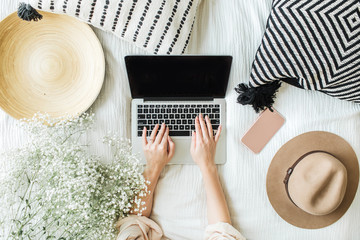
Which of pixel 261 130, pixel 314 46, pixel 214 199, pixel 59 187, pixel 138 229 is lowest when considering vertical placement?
pixel 138 229

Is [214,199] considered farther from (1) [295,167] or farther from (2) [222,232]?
(1) [295,167]

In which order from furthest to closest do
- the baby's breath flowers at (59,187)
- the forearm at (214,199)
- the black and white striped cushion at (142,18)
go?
1. the forearm at (214,199)
2. the black and white striped cushion at (142,18)
3. the baby's breath flowers at (59,187)

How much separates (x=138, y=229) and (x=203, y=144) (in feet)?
1.26

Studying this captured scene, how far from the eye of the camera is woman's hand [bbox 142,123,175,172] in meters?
1.09

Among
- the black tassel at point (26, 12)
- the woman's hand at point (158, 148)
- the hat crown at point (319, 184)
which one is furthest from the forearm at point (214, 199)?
the black tassel at point (26, 12)

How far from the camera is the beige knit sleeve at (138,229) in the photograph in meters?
1.04

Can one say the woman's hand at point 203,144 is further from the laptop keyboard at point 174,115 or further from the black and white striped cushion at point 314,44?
the black and white striped cushion at point 314,44

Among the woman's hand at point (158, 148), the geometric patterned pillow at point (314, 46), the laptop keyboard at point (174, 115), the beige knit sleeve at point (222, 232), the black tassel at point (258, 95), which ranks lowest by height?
the beige knit sleeve at point (222, 232)

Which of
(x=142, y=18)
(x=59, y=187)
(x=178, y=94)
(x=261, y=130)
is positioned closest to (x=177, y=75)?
(x=178, y=94)

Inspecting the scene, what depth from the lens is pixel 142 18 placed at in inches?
38.7

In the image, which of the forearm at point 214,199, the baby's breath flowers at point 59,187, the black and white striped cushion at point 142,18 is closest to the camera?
the baby's breath flowers at point 59,187

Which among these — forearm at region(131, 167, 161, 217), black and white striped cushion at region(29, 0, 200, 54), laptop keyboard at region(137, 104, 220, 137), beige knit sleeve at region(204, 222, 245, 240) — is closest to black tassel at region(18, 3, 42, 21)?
black and white striped cushion at region(29, 0, 200, 54)

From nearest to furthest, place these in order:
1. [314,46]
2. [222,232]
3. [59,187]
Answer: [59,187] → [314,46] → [222,232]

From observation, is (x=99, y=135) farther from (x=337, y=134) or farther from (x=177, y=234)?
(x=337, y=134)
